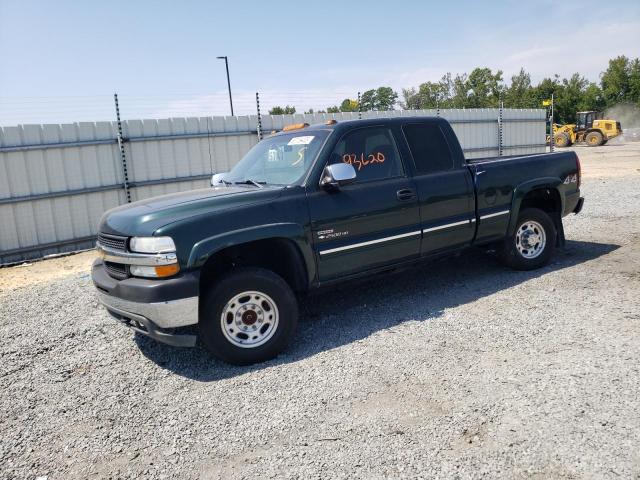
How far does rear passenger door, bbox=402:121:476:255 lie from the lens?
5.05 m

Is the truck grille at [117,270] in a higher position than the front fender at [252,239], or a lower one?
lower

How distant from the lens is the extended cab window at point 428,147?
5133mm

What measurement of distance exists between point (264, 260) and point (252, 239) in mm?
488

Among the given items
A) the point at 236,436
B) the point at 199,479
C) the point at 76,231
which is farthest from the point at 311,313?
the point at 76,231

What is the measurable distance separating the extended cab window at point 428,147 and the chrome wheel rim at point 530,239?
1429mm

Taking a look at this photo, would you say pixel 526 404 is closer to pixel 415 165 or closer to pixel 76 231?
pixel 415 165

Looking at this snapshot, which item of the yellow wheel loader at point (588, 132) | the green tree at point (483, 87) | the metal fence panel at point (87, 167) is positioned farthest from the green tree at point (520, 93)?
the metal fence panel at point (87, 167)

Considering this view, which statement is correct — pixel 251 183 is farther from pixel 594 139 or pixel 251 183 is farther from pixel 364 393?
pixel 594 139

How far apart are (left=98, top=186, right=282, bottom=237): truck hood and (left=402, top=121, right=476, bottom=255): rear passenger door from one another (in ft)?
5.22

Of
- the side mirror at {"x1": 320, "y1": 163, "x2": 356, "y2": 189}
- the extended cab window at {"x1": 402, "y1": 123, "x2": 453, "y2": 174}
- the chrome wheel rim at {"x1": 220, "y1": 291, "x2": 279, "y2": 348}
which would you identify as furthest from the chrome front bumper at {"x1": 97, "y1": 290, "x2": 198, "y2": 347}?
the extended cab window at {"x1": 402, "y1": 123, "x2": 453, "y2": 174}

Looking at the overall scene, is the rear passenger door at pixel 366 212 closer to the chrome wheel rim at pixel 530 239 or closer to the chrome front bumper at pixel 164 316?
the chrome front bumper at pixel 164 316

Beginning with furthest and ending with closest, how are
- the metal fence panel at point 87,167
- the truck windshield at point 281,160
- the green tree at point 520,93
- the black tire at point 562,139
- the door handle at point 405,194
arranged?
the green tree at point 520,93 < the black tire at point 562,139 < the metal fence panel at point 87,167 < the door handle at point 405,194 < the truck windshield at point 281,160

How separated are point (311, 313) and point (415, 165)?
185cm

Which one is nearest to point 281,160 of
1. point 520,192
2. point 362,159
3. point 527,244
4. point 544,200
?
point 362,159
